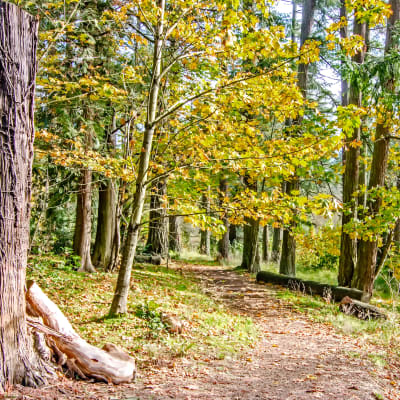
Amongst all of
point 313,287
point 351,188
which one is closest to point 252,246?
point 313,287

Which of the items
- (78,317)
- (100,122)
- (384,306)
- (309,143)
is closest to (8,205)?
(78,317)

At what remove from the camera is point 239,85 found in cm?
543

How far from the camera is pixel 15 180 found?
3.24 metres

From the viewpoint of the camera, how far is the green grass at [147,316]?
5191 millimetres

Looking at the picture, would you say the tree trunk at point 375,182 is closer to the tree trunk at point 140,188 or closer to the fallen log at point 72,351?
the tree trunk at point 140,188

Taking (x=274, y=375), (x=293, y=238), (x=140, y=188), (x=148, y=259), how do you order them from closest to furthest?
1. (x=274, y=375)
2. (x=140, y=188)
3. (x=293, y=238)
4. (x=148, y=259)

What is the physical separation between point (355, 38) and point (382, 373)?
15.9ft

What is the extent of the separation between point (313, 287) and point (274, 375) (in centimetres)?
625

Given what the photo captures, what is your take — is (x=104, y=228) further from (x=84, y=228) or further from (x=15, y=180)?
(x=15, y=180)

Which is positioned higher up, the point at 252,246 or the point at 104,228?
the point at 104,228

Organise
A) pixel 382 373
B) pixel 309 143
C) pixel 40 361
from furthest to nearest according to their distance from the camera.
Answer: pixel 309 143
pixel 382 373
pixel 40 361

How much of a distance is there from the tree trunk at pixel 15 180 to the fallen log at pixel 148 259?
380 inches

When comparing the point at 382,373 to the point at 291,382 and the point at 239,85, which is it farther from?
the point at 239,85

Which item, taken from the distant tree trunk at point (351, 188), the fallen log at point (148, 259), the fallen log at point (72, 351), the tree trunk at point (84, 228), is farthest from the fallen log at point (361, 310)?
the fallen log at point (148, 259)
